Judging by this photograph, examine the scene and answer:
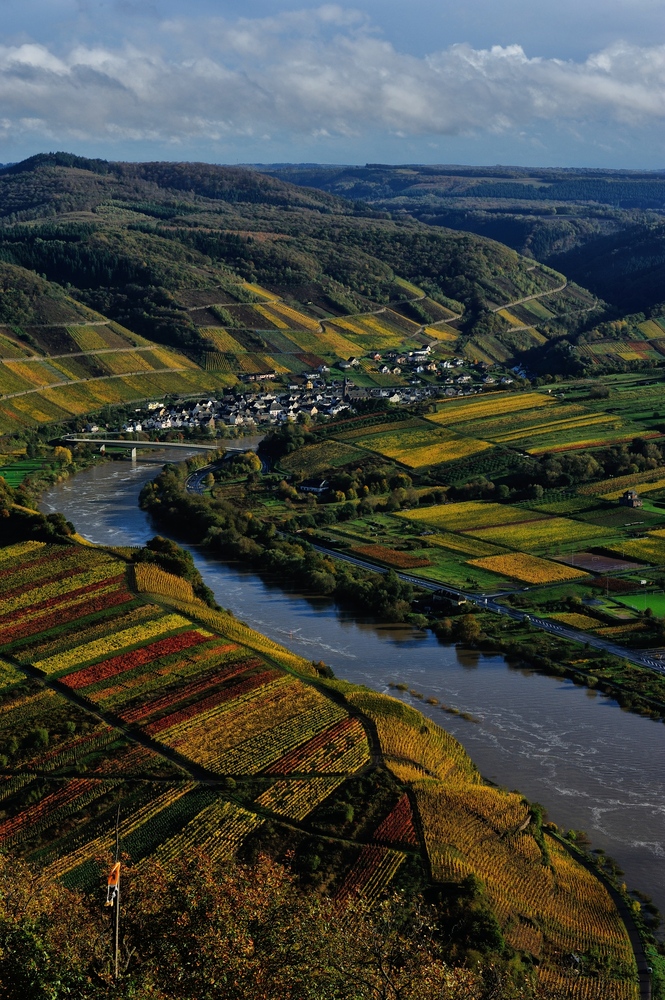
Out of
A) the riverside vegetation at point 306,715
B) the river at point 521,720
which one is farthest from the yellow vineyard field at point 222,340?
the river at point 521,720

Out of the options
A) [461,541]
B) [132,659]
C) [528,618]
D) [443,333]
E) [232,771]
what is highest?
[443,333]

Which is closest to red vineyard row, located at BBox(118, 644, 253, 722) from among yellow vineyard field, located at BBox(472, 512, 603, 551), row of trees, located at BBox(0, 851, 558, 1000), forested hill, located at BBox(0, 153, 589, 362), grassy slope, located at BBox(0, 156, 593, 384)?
row of trees, located at BBox(0, 851, 558, 1000)

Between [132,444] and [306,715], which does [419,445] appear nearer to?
[132,444]

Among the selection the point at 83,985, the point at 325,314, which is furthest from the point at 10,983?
the point at 325,314

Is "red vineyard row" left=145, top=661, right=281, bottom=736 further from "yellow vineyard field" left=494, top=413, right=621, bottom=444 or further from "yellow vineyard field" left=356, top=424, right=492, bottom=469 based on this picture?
"yellow vineyard field" left=494, top=413, right=621, bottom=444

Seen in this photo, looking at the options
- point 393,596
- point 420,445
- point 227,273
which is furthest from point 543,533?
point 227,273

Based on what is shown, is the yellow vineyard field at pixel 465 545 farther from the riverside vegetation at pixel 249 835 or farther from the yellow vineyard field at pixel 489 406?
the yellow vineyard field at pixel 489 406
